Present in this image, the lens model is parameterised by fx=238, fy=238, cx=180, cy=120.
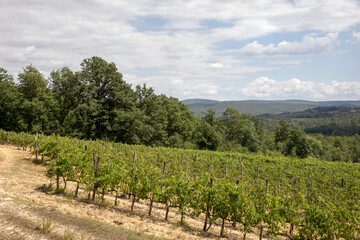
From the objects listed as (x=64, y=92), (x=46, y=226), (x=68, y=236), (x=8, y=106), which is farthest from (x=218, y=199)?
(x=8, y=106)

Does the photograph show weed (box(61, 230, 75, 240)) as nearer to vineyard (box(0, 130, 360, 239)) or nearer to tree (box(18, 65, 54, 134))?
vineyard (box(0, 130, 360, 239))

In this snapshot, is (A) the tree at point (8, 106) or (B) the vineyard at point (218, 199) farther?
(A) the tree at point (8, 106)

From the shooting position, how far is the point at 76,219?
8953 millimetres

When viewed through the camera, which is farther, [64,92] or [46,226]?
[64,92]

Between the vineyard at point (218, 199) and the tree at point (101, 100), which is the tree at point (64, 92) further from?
the vineyard at point (218, 199)

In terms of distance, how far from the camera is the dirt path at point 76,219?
315 inches

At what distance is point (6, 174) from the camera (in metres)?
13.8

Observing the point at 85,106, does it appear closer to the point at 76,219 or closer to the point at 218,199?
the point at 76,219

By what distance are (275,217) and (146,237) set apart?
4.67m

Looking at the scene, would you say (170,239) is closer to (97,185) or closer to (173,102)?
(97,185)

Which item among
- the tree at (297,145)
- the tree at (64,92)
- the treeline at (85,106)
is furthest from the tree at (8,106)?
the tree at (297,145)

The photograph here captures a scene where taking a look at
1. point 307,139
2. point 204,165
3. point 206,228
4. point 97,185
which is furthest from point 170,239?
point 307,139

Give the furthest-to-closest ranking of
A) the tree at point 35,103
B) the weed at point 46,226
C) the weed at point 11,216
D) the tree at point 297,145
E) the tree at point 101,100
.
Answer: the tree at point 297,145, the tree at point 35,103, the tree at point 101,100, the weed at point 11,216, the weed at point 46,226

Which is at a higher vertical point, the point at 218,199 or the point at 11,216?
the point at 218,199
